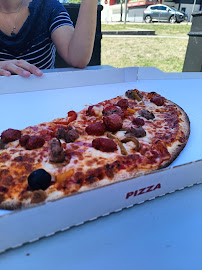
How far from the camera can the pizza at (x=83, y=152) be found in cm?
87

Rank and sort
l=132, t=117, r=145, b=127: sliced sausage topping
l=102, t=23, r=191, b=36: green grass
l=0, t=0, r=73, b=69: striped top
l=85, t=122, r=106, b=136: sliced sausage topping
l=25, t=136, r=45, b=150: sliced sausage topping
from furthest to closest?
l=102, t=23, r=191, b=36: green grass
l=0, t=0, r=73, b=69: striped top
l=132, t=117, r=145, b=127: sliced sausage topping
l=85, t=122, r=106, b=136: sliced sausage topping
l=25, t=136, r=45, b=150: sliced sausage topping

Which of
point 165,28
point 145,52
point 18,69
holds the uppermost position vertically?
point 18,69

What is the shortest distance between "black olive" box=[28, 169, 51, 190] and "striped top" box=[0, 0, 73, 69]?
1.53m

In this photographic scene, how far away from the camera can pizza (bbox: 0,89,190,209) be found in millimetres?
870

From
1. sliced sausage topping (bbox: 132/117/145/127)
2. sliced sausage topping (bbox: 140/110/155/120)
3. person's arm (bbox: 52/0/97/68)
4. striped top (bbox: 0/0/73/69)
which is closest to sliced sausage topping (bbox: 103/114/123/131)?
sliced sausage topping (bbox: 132/117/145/127)

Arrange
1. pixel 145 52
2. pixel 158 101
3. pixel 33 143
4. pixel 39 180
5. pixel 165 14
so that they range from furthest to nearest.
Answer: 1. pixel 165 14
2. pixel 145 52
3. pixel 158 101
4. pixel 33 143
5. pixel 39 180

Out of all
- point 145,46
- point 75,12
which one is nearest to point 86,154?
point 75,12

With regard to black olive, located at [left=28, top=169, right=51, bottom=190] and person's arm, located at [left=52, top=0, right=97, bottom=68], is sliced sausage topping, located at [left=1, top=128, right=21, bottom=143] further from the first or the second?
A: person's arm, located at [left=52, top=0, right=97, bottom=68]

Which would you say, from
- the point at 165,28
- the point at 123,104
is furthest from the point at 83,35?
the point at 165,28

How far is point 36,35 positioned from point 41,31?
6 centimetres

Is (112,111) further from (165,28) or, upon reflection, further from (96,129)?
(165,28)

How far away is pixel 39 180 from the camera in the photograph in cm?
85

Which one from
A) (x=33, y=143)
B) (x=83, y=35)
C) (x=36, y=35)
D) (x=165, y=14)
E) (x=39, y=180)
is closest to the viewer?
(x=39, y=180)

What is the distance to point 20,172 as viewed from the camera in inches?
38.0
